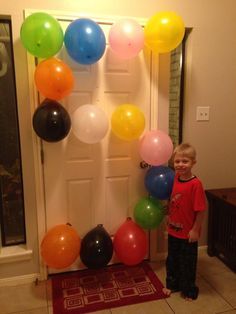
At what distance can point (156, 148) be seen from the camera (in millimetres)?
→ 2021

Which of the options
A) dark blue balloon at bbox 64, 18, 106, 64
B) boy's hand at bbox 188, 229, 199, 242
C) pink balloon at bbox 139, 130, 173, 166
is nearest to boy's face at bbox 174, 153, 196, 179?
pink balloon at bbox 139, 130, 173, 166

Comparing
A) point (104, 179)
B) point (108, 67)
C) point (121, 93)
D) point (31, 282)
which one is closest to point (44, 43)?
point (108, 67)

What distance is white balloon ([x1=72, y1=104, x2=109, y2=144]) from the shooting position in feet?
6.20

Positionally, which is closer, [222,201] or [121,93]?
[121,93]

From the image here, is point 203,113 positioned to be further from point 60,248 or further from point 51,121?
point 60,248

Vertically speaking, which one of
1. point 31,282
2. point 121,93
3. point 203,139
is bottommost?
point 31,282

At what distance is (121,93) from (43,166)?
82 centimetres

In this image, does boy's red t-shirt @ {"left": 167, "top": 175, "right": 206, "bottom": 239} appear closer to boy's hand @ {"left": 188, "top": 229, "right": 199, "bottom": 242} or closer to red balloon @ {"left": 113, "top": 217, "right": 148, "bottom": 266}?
boy's hand @ {"left": 188, "top": 229, "right": 199, "bottom": 242}

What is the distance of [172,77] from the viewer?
258 centimetres

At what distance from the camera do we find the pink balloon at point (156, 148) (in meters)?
2.02

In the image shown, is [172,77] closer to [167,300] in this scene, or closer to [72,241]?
[72,241]

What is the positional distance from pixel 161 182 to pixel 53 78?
1038 millimetres

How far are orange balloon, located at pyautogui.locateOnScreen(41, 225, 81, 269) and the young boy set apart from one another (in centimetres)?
70

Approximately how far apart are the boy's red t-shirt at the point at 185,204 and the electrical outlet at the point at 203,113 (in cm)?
69
